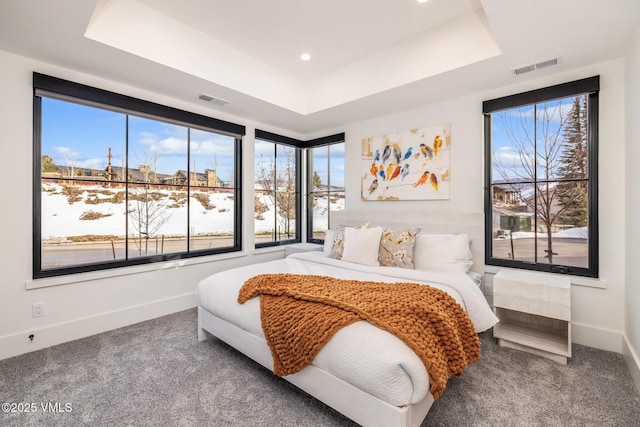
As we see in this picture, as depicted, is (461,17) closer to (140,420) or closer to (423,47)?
(423,47)

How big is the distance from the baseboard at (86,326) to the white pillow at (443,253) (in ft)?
8.79

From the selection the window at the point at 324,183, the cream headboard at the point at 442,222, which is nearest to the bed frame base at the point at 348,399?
the cream headboard at the point at 442,222

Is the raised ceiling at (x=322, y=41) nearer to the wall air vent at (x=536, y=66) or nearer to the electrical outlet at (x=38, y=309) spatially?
the wall air vent at (x=536, y=66)

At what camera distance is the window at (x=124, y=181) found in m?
2.55

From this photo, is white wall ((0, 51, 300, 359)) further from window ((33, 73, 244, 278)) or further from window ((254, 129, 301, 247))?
window ((254, 129, 301, 247))

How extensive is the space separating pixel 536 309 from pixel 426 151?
191 centimetres

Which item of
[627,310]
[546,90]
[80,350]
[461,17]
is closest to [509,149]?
[546,90]

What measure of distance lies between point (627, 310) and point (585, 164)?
123 centimetres

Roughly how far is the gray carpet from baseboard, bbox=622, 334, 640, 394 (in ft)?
0.15

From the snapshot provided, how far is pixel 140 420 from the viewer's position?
1586 mm

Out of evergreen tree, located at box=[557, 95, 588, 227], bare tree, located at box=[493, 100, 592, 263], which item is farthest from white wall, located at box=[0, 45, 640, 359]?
bare tree, located at box=[493, 100, 592, 263]

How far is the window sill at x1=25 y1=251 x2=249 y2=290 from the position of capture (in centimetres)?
243

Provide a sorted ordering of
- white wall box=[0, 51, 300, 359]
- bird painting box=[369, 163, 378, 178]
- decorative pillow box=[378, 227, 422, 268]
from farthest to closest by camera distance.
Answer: bird painting box=[369, 163, 378, 178] < decorative pillow box=[378, 227, 422, 268] < white wall box=[0, 51, 300, 359]

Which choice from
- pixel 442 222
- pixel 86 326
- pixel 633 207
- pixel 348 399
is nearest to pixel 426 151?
pixel 442 222
